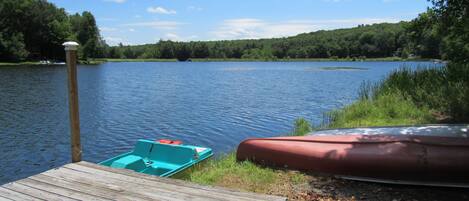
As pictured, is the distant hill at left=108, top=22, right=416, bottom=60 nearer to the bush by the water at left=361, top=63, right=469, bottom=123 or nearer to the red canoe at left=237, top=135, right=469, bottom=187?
the bush by the water at left=361, top=63, right=469, bottom=123

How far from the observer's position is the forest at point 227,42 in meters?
13.5

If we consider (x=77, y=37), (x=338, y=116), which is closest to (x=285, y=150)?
(x=338, y=116)

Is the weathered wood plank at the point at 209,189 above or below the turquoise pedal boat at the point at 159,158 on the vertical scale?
above

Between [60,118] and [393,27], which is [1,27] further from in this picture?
[393,27]

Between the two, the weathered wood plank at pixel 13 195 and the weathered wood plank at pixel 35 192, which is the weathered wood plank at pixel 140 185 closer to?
the weathered wood plank at pixel 35 192

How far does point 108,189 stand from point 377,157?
3608mm

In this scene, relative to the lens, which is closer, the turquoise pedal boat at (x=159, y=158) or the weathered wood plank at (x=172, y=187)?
the weathered wood plank at (x=172, y=187)

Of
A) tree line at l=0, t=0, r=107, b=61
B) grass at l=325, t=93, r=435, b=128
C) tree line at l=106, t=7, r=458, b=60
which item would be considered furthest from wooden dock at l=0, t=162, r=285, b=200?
tree line at l=106, t=7, r=458, b=60

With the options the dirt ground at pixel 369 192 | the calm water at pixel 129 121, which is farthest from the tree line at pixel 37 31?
the dirt ground at pixel 369 192

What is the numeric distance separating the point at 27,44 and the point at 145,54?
81.6 metres

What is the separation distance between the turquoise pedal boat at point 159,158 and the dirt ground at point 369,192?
12.2 feet

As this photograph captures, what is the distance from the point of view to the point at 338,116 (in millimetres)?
14531

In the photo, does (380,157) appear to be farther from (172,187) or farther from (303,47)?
(303,47)

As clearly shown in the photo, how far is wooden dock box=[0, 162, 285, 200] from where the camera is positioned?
5.02 m
